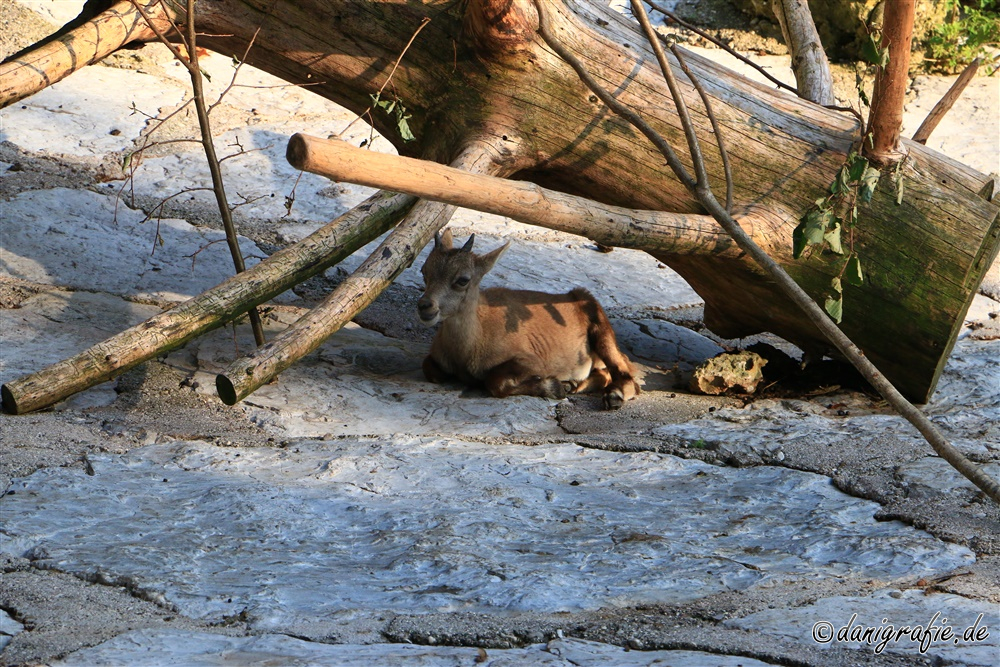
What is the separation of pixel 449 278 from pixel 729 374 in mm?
1595

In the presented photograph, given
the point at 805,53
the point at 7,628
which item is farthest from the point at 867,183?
the point at 7,628

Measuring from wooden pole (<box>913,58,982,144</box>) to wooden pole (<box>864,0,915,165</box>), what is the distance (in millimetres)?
536

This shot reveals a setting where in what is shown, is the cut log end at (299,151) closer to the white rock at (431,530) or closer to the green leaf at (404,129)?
the white rock at (431,530)

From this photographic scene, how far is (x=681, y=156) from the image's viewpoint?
16.0 feet

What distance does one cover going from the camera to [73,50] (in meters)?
4.54

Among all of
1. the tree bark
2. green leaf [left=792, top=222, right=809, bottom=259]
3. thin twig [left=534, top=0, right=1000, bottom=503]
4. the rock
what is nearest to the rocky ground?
the rock

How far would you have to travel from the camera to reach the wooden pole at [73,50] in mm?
4359

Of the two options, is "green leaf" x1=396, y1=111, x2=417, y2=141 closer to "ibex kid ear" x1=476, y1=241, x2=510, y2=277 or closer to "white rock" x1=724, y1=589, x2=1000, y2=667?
"ibex kid ear" x1=476, y1=241, x2=510, y2=277

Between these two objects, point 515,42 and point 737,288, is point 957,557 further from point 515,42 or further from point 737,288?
point 515,42

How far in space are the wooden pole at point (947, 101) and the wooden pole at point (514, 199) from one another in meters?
1.17

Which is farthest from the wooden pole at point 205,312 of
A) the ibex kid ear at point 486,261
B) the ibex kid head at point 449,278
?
the ibex kid ear at point 486,261

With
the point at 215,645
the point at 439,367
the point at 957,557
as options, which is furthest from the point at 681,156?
the point at 215,645

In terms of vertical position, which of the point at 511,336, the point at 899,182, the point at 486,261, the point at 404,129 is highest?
the point at 899,182

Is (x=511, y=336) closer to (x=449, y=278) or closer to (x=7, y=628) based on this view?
(x=449, y=278)
